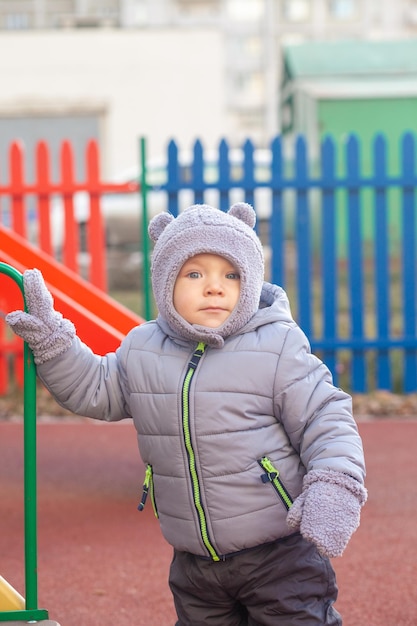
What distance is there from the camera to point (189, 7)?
59.6 meters

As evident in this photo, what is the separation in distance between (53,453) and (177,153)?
231 cm

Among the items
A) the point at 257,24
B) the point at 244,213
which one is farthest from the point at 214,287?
the point at 257,24

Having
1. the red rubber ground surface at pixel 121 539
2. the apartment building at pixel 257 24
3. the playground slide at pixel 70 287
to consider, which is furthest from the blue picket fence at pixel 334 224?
the apartment building at pixel 257 24

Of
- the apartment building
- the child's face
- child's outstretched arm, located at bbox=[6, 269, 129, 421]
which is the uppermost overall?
the child's face

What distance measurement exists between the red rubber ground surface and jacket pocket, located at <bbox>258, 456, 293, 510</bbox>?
3.41 feet

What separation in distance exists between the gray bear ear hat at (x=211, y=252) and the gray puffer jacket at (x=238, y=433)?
0.17 ft

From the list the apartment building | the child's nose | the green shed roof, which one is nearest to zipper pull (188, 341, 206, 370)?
the child's nose

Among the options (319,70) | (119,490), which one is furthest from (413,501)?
(319,70)

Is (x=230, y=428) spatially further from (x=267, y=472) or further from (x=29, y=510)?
(x=29, y=510)

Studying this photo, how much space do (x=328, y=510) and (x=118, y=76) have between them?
22.4m

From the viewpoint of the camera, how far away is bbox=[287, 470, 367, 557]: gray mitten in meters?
2.00

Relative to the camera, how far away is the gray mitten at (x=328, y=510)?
2.00 meters

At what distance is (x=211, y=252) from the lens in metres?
2.21

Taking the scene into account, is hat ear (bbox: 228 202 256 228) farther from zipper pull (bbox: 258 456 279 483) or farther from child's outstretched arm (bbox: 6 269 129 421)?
zipper pull (bbox: 258 456 279 483)
